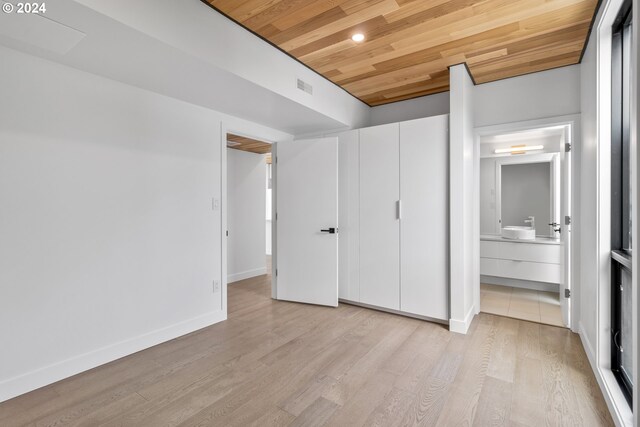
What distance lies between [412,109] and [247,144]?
250 centimetres

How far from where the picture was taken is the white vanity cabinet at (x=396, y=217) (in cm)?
313

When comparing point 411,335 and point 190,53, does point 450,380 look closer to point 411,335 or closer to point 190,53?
point 411,335

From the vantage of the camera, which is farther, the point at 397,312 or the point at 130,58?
the point at 397,312

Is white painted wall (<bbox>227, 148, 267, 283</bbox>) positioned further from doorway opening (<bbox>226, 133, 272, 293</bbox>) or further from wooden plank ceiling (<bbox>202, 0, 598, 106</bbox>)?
wooden plank ceiling (<bbox>202, 0, 598, 106</bbox>)

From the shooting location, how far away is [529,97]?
3.08 metres

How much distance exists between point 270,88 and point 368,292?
2.46m

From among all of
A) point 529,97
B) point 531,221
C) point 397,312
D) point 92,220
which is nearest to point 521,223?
point 531,221

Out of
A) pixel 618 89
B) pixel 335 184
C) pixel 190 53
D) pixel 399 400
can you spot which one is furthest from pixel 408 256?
pixel 190 53

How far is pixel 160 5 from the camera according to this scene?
182cm

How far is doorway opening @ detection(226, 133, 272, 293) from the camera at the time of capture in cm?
510

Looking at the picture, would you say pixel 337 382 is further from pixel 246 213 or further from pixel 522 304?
pixel 246 213

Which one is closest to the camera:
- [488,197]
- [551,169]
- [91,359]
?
[91,359]

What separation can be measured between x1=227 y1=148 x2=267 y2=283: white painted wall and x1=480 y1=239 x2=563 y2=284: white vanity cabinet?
369 centimetres

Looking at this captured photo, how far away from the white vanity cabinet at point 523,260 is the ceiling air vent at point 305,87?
10.7 feet
